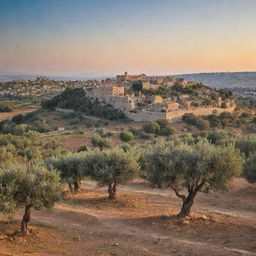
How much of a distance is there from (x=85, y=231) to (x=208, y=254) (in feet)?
16.5

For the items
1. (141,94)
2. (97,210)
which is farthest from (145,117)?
(97,210)

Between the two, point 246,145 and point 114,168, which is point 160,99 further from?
point 114,168

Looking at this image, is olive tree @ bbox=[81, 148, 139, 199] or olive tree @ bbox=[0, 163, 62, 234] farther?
olive tree @ bbox=[81, 148, 139, 199]

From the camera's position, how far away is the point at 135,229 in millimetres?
13914

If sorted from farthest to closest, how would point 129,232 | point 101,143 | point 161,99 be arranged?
point 161,99, point 101,143, point 129,232

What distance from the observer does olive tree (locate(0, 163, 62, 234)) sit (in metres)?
11.4

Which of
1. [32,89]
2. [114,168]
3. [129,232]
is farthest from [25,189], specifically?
[32,89]

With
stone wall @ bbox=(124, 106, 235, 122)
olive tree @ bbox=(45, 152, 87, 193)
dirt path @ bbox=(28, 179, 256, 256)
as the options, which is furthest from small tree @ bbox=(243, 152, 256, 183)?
stone wall @ bbox=(124, 106, 235, 122)

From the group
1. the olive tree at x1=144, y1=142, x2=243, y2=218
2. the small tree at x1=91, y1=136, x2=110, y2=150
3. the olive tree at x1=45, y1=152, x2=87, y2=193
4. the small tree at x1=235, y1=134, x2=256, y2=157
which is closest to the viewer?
the olive tree at x1=144, y1=142, x2=243, y2=218

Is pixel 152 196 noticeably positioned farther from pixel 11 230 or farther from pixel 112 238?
pixel 11 230

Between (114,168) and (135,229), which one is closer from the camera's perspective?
(135,229)

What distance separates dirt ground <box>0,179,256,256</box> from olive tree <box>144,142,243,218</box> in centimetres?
160

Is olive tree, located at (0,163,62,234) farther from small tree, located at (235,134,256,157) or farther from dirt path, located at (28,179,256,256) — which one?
small tree, located at (235,134,256,157)

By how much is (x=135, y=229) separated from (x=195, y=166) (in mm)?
3567
